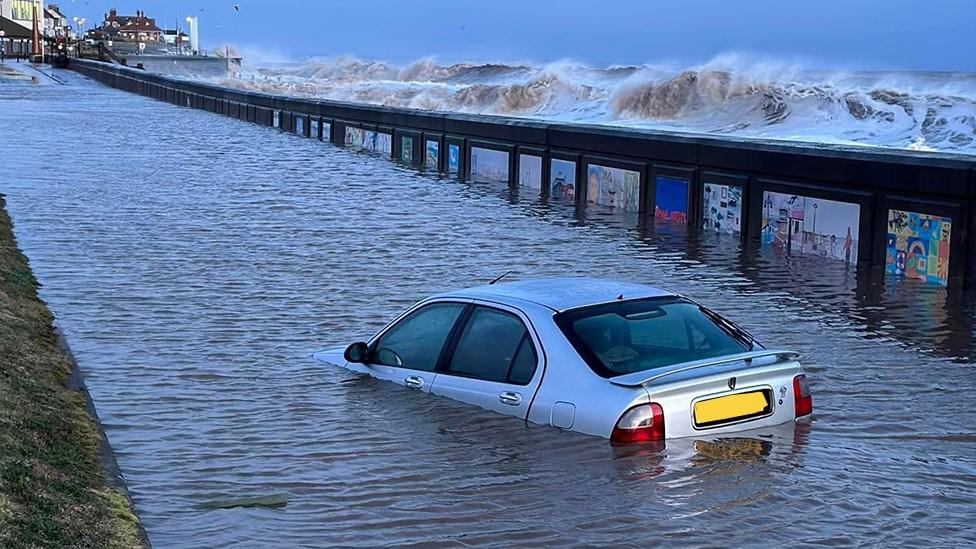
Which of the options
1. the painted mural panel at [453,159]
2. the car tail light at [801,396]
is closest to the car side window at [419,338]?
the car tail light at [801,396]

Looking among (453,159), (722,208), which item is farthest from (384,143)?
(722,208)

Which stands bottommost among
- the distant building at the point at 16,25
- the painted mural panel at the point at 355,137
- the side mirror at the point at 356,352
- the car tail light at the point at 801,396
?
the painted mural panel at the point at 355,137

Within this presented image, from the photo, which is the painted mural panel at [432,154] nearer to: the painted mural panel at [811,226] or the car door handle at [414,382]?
the painted mural panel at [811,226]

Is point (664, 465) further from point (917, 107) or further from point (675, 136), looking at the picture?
point (917, 107)

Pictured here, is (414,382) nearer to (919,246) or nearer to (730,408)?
(730,408)

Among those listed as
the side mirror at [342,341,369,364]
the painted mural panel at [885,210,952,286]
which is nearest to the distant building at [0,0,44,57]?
the painted mural panel at [885,210,952,286]

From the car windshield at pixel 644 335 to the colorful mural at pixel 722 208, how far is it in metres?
10.6

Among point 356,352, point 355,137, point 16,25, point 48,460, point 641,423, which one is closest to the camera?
point 48,460

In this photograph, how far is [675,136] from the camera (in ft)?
68.7

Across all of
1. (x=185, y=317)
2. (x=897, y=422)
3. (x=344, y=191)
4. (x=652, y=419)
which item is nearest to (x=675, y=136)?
(x=344, y=191)

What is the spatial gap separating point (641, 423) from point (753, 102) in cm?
5040

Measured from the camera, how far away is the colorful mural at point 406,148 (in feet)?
109

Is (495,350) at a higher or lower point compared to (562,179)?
higher

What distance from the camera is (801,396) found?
27.9 ft
